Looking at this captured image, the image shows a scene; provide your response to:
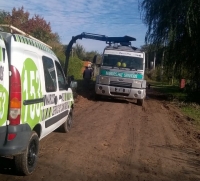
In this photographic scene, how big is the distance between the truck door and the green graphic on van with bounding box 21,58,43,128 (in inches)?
10.9

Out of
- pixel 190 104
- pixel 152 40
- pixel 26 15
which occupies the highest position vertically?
pixel 26 15

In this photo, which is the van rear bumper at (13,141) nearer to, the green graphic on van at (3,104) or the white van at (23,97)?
the white van at (23,97)

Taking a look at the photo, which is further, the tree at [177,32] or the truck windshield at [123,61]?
the tree at [177,32]

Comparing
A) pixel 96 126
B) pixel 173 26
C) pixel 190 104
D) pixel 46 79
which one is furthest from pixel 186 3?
pixel 46 79

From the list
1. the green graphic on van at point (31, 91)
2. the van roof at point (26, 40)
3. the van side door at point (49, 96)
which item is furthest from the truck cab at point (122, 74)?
the green graphic on van at point (31, 91)

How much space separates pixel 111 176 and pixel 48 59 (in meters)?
2.49

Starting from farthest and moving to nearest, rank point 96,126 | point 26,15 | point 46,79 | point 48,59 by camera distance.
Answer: point 26,15 < point 96,126 < point 48,59 < point 46,79

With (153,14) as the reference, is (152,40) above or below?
below

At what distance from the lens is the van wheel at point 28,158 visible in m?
4.72

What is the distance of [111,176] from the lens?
16.7ft

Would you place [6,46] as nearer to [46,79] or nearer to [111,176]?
[46,79]

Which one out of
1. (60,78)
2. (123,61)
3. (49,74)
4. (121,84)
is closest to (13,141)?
(49,74)

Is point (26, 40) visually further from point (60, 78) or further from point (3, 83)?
point (60, 78)

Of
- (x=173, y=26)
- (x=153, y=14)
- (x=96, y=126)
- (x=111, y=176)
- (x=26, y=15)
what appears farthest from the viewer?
(x=26, y=15)
